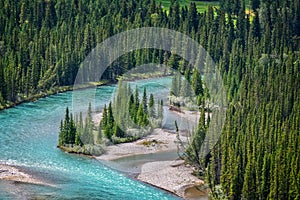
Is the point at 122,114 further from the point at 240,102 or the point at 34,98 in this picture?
the point at 34,98

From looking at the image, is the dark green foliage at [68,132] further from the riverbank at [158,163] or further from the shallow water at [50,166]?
the riverbank at [158,163]

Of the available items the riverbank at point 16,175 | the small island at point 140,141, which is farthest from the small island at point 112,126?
the riverbank at point 16,175

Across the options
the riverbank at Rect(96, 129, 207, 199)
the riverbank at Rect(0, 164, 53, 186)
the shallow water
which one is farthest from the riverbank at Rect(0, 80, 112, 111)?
the riverbank at Rect(0, 164, 53, 186)

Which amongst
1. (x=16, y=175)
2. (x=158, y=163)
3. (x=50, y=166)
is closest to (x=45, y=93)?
(x=50, y=166)

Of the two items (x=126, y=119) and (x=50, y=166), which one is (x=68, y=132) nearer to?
(x=50, y=166)

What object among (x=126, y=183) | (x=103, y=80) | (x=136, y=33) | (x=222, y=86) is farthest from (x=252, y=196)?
(x=136, y=33)

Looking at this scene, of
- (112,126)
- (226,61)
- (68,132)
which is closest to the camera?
(68,132)
